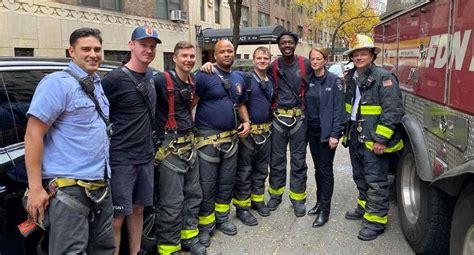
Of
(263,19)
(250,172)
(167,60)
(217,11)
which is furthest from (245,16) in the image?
(250,172)

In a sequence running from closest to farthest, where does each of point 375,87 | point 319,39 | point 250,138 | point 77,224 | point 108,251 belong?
1. point 77,224
2. point 108,251
3. point 375,87
4. point 250,138
5. point 319,39

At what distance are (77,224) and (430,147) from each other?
2.51 meters

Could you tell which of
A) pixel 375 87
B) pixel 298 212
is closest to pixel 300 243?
pixel 298 212

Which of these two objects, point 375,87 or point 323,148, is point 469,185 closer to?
point 375,87

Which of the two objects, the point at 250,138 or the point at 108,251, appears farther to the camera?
the point at 250,138

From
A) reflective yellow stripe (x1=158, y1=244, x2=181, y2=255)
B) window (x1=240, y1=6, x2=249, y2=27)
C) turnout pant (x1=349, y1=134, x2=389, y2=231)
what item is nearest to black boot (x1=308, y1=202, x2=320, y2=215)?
turnout pant (x1=349, y1=134, x2=389, y2=231)

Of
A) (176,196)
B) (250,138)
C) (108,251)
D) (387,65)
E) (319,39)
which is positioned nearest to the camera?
(108,251)

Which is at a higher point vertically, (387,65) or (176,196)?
(387,65)

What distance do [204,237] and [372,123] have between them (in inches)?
75.9

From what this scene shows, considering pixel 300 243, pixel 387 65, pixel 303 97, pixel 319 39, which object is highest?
pixel 319 39

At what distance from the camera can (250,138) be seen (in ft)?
14.2

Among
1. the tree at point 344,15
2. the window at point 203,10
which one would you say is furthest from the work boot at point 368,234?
the tree at point 344,15

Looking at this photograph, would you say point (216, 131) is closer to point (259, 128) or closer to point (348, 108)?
point (259, 128)

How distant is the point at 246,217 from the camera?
441 centimetres
